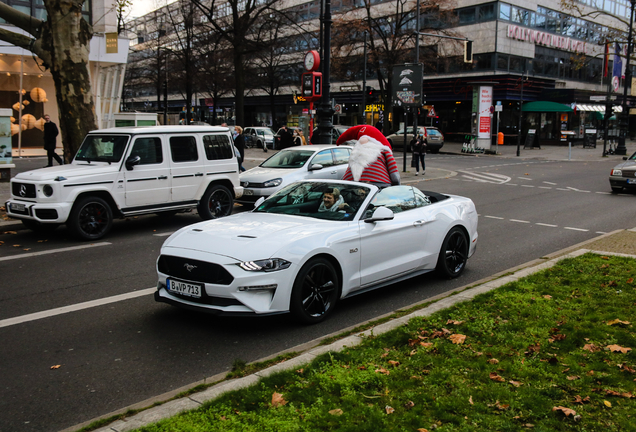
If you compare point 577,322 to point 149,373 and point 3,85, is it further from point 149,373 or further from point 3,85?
point 3,85

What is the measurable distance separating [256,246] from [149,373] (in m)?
1.52

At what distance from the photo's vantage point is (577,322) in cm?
562

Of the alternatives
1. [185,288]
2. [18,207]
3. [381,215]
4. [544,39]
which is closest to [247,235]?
[185,288]

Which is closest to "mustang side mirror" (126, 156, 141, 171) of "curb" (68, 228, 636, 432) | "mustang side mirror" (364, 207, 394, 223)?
"mustang side mirror" (364, 207, 394, 223)

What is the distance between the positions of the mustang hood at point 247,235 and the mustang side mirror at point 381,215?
0.41 m

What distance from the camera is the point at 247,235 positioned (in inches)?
235

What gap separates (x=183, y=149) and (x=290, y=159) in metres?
3.62

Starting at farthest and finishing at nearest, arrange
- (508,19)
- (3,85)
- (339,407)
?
(508,19) < (3,85) < (339,407)

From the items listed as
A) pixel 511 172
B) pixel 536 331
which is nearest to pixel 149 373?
pixel 536 331

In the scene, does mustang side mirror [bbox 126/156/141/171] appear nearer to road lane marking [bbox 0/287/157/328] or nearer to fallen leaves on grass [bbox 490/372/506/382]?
road lane marking [bbox 0/287/157/328]

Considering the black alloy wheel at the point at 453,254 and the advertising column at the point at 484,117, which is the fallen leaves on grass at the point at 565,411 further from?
the advertising column at the point at 484,117

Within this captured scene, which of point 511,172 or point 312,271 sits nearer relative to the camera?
point 312,271

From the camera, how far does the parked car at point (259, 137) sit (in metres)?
43.6

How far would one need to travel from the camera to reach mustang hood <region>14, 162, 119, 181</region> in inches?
406
